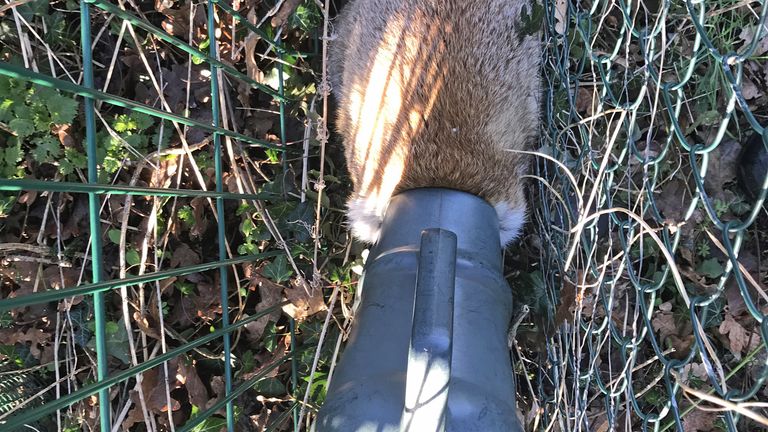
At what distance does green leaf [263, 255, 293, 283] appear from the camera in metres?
2.41

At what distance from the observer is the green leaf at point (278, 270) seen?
2412 mm

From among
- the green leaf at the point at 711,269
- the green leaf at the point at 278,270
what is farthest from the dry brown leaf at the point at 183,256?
the green leaf at the point at 711,269

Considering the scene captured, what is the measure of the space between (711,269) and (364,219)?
1.54 meters

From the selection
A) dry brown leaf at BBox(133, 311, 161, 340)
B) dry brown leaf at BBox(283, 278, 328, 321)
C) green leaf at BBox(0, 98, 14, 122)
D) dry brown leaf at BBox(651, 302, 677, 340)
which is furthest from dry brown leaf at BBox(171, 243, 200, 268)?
dry brown leaf at BBox(651, 302, 677, 340)

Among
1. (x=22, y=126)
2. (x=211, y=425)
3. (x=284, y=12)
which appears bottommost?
(x=211, y=425)

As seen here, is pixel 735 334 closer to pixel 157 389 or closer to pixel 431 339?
pixel 431 339

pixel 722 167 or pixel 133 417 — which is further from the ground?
pixel 722 167

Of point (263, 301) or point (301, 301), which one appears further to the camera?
point (263, 301)

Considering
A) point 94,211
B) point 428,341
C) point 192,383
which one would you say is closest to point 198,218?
point 192,383

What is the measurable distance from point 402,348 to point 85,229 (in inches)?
75.3

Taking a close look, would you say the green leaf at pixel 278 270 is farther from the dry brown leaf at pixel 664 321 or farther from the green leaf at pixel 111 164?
the dry brown leaf at pixel 664 321

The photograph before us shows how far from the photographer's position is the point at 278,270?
7.93ft

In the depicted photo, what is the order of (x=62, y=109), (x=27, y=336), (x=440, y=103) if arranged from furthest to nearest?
(x=27, y=336) → (x=62, y=109) → (x=440, y=103)

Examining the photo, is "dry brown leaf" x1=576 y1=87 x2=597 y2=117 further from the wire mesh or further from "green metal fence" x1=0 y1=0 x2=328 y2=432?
"green metal fence" x1=0 y1=0 x2=328 y2=432
